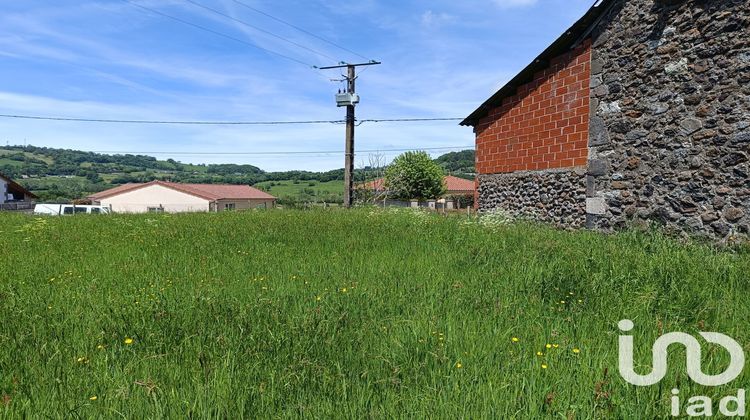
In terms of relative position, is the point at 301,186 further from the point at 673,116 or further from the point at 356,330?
the point at 356,330

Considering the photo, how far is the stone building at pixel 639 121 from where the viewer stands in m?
7.32

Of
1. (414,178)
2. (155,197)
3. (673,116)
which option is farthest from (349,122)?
(155,197)

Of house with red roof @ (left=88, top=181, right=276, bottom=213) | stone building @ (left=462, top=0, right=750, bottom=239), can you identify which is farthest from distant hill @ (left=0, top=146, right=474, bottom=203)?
stone building @ (left=462, top=0, right=750, bottom=239)

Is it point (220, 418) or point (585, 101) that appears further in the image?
point (585, 101)

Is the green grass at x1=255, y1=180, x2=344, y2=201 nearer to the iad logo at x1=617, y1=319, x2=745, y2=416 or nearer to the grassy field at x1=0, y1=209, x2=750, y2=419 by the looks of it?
the grassy field at x1=0, y1=209, x2=750, y2=419

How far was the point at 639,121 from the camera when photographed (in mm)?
8703

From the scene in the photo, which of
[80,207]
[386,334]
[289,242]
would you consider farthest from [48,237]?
[80,207]

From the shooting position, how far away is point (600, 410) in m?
2.20

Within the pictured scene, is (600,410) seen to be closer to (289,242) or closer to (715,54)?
(289,242)

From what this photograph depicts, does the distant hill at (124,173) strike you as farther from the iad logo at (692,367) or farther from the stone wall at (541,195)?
the iad logo at (692,367)

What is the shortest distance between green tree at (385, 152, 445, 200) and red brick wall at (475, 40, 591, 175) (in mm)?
39817

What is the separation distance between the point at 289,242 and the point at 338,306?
436 centimetres

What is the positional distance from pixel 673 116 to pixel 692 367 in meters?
7.21

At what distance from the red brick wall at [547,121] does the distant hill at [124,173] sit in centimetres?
6885
